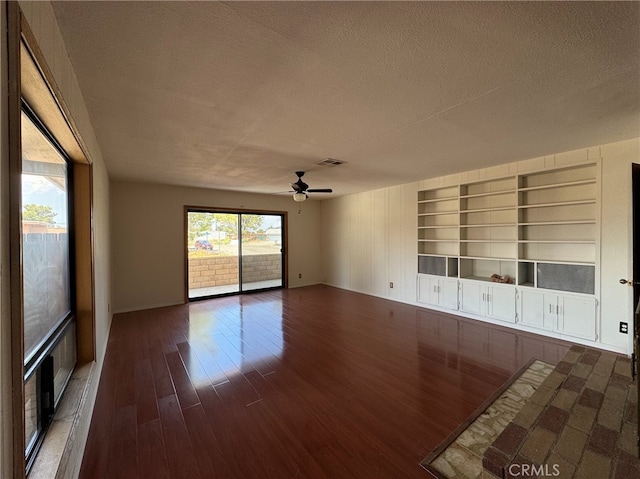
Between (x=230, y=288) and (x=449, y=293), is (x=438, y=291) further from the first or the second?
(x=230, y=288)

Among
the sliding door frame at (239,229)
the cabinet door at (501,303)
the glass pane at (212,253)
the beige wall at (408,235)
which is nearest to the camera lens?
the beige wall at (408,235)

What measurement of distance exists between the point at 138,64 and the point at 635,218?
409 cm

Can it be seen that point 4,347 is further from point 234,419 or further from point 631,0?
point 631,0

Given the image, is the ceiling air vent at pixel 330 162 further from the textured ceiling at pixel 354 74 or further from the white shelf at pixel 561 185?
the white shelf at pixel 561 185

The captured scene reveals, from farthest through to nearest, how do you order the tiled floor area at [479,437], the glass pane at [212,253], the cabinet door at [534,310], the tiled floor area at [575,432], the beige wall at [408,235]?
the glass pane at [212,253] → the cabinet door at [534,310] → the beige wall at [408,235] → the tiled floor area at [479,437] → the tiled floor area at [575,432]

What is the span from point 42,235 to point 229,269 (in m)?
4.78

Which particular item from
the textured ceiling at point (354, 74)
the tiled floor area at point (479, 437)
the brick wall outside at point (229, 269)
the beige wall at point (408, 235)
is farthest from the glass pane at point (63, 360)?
the beige wall at point (408, 235)

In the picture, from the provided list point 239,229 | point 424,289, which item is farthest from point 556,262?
point 239,229

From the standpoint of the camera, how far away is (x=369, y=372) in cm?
272

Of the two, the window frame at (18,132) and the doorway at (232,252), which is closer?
the window frame at (18,132)

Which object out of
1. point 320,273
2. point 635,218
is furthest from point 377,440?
point 320,273

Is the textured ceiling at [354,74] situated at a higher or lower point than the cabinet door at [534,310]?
higher

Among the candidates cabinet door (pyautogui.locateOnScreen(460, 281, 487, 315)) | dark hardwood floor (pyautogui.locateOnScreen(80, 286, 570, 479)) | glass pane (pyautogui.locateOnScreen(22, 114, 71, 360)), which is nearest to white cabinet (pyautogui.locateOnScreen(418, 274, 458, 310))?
cabinet door (pyautogui.locateOnScreen(460, 281, 487, 315))

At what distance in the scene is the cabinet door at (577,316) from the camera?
3.26 meters
